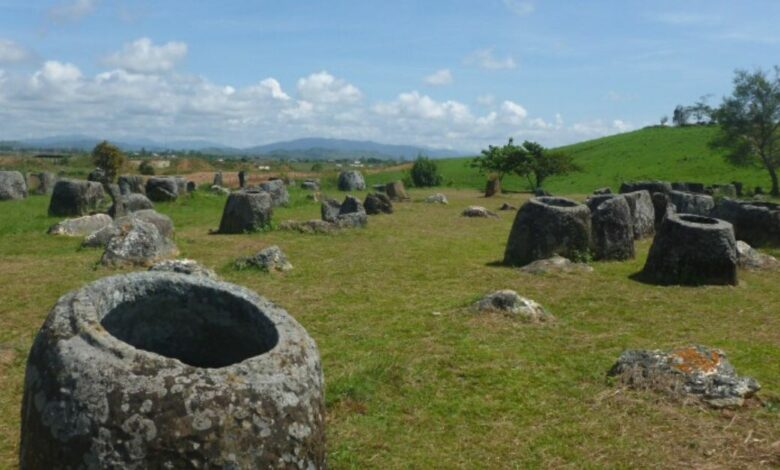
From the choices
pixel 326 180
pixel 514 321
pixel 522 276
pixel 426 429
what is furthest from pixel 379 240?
pixel 326 180

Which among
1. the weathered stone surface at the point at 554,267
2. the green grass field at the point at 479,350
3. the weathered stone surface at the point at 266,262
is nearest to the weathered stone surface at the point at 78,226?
the green grass field at the point at 479,350

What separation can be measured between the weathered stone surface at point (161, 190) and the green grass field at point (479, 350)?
1344cm

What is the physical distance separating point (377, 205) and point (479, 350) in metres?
21.0

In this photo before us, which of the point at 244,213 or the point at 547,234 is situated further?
the point at 244,213

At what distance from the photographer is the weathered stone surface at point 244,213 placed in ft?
71.8

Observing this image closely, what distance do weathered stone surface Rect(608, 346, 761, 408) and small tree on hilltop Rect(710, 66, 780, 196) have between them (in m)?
54.8

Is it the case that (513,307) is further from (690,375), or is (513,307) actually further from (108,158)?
(108,158)

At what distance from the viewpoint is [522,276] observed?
1477 centimetres

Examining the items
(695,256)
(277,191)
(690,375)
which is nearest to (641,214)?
(695,256)

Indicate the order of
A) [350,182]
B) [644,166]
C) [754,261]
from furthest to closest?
1. [644,166]
2. [350,182]
3. [754,261]

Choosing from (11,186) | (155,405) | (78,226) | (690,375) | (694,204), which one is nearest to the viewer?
(155,405)

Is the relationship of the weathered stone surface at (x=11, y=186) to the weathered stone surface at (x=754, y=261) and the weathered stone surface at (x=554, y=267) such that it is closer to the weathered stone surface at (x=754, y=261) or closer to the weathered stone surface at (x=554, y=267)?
the weathered stone surface at (x=554, y=267)

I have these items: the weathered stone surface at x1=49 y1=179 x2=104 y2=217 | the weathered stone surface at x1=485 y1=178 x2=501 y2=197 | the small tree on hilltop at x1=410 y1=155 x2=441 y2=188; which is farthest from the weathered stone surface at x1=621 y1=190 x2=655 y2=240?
the small tree on hilltop at x1=410 y1=155 x2=441 y2=188

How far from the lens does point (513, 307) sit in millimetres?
10727
